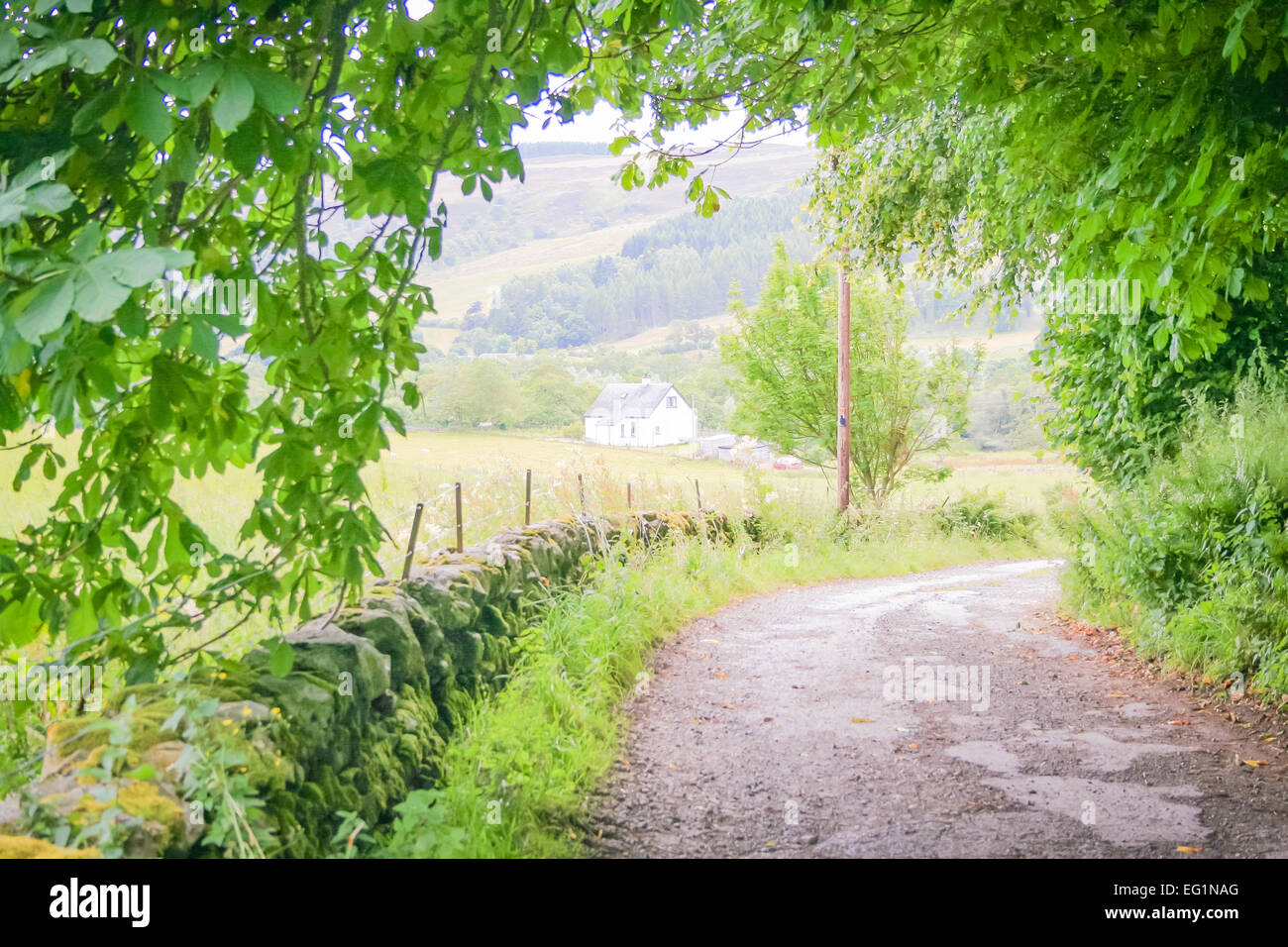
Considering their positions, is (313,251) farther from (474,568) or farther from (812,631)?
(812,631)

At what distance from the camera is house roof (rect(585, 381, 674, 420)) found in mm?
10562

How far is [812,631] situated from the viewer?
7.71 metres

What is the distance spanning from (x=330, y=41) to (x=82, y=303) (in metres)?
1.28

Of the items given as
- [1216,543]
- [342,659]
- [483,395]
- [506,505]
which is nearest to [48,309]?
[342,659]

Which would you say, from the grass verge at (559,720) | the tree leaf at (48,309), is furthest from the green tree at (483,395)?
the tree leaf at (48,309)

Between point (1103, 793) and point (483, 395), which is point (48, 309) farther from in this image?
point (483, 395)

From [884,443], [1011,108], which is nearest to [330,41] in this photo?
[1011,108]

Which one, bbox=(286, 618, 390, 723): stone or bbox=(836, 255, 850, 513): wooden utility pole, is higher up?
bbox=(836, 255, 850, 513): wooden utility pole

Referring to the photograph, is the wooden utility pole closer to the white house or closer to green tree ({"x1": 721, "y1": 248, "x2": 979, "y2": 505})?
green tree ({"x1": 721, "y1": 248, "x2": 979, "y2": 505})

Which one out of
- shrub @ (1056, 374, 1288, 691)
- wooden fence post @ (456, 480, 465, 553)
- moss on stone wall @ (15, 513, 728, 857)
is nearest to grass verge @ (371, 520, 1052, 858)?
moss on stone wall @ (15, 513, 728, 857)

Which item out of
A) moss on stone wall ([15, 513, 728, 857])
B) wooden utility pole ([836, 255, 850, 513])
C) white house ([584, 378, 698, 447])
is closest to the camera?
moss on stone wall ([15, 513, 728, 857])

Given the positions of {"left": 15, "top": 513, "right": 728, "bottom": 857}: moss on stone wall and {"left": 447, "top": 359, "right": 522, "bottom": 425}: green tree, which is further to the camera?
{"left": 447, "top": 359, "right": 522, "bottom": 425}: green tree

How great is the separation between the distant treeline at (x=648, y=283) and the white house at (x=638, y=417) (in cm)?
74

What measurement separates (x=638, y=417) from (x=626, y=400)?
267mm
